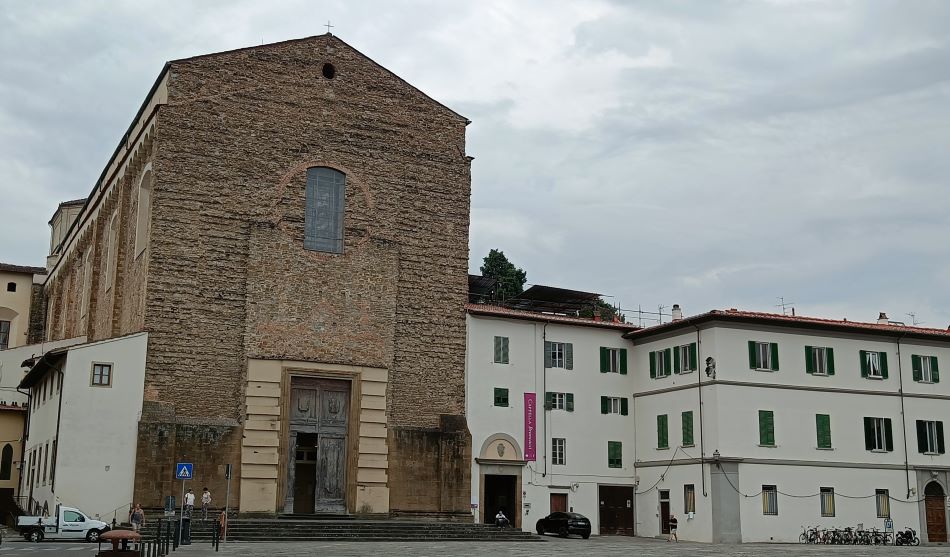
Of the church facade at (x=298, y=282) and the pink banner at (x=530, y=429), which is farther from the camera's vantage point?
the pink banner at (x=530, y=429)

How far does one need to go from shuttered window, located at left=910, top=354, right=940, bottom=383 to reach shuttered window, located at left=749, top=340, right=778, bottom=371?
726 cm

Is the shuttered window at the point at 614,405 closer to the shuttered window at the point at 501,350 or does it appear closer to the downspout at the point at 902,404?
the shuttered window at the point at 501,350

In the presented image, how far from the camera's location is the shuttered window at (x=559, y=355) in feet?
154

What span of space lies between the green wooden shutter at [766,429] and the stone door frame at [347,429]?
639 inches

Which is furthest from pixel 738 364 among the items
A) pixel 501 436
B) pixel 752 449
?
pixel 501 436

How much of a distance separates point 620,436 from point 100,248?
25300mm

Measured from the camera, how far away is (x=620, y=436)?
47.8 m

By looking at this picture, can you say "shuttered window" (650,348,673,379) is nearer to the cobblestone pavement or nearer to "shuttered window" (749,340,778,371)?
"shuttered window" (749,340,778,371)

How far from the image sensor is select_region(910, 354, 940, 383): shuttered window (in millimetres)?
47000

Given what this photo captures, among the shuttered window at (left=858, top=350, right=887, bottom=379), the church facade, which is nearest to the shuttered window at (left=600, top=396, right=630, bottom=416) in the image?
the church facade

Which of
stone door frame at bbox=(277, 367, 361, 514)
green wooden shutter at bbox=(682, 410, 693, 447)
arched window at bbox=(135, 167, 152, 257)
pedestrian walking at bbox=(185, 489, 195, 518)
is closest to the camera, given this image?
pedestrian walking at bbox=(185, 489, 195, 518)

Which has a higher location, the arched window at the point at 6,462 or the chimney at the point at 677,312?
the chimney at the point at 677,312

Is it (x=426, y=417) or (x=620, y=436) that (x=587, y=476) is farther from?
(x=426, y=417)

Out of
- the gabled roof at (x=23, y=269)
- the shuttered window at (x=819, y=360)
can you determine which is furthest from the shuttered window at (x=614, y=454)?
the gabled roof at (x=23, y=269)
